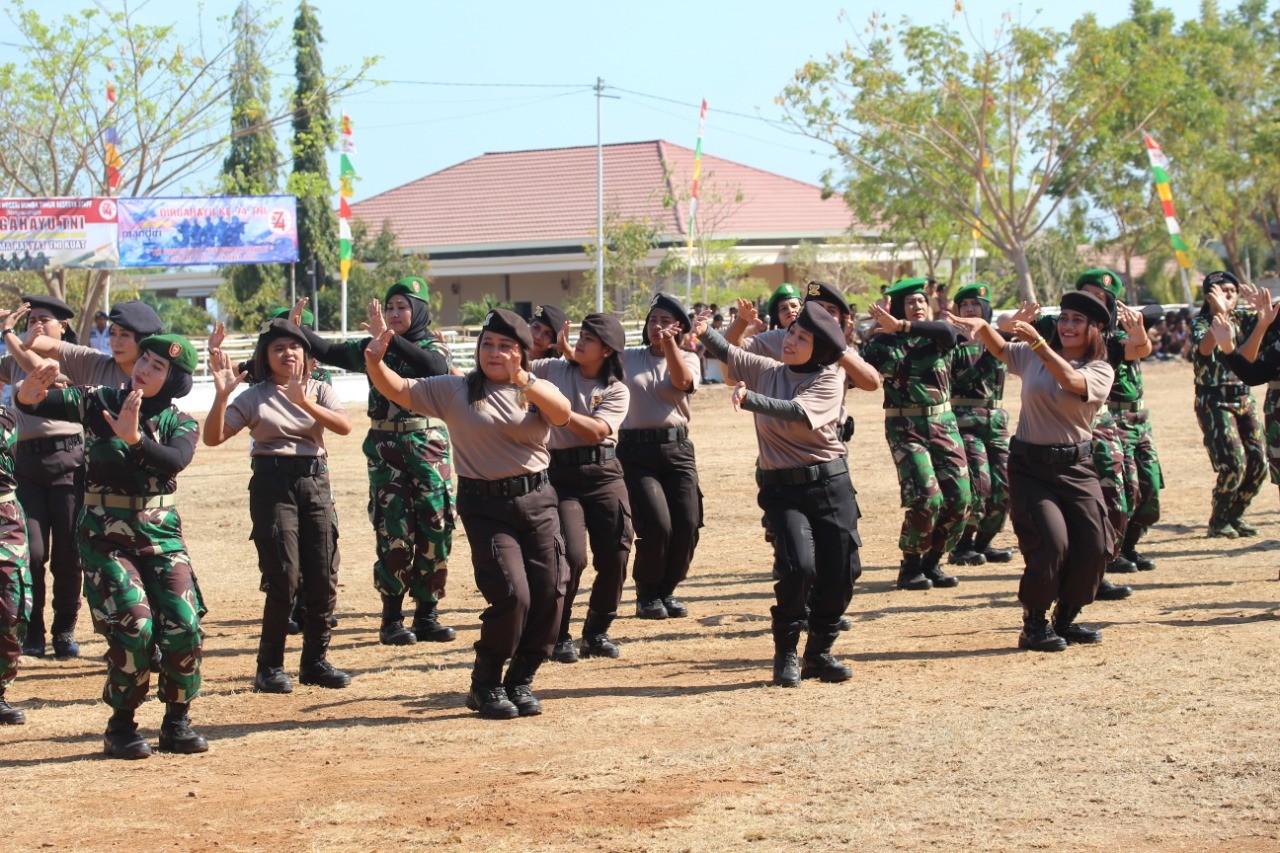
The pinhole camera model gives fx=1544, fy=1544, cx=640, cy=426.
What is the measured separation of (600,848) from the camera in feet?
18.4

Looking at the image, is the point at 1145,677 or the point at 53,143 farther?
the point at 53,143

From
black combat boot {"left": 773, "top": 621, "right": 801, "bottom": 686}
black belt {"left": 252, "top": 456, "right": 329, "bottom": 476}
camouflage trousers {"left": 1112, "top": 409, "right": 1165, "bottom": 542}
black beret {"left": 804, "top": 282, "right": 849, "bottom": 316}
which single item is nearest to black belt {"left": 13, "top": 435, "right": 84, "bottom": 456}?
black belt {"left": 252, "top": 456, "right": 329, "bottom": 476}

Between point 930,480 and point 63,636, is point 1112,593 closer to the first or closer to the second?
point 930,480

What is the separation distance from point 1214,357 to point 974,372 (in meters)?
2.32

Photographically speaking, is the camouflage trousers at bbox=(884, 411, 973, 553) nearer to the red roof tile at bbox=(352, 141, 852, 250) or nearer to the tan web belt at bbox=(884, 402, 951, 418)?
the tan web belt at bbox=(884, 402, 951, 418)

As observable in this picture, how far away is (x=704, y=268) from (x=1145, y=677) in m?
41.8

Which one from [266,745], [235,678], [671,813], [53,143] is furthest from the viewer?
[53,143]

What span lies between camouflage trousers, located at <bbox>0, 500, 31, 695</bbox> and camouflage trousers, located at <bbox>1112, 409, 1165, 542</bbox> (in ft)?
24.7

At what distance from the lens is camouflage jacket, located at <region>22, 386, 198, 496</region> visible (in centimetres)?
692

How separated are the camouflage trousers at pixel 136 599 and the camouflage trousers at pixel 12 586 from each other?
75 centimetres

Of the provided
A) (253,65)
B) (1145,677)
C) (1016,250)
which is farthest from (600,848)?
(1016,250)

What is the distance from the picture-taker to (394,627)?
9.87 m

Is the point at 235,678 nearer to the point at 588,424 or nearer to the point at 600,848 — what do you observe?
the point at 588,424

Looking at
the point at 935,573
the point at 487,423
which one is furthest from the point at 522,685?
the point at 935,573
